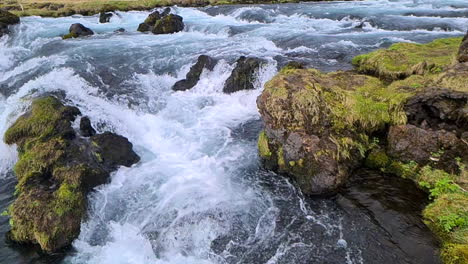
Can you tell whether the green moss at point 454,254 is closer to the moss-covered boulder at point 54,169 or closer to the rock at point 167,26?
the moss-covered boulder at point 54,169

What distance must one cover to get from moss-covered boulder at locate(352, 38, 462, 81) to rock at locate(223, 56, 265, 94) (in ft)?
18.4

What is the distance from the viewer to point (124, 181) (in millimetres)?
12836

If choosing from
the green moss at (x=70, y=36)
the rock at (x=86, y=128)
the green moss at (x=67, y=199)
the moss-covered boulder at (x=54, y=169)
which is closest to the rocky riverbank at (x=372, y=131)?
the moss-covered boulder at (x=54, y=169)

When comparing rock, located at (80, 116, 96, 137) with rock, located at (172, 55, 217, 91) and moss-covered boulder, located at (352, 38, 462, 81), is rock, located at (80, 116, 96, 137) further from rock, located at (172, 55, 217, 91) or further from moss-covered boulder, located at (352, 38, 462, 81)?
moss-covered boulder, located at (352, 38, 462, 81)

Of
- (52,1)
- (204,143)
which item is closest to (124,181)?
(204,143)

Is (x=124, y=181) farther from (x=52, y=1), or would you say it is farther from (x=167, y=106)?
(x=52, y=1)

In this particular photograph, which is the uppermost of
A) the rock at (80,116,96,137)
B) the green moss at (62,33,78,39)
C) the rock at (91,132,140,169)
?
the green moss at (62,33,78,39)

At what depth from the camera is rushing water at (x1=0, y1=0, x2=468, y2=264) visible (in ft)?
31.8

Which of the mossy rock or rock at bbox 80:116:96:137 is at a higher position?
the mossy rock

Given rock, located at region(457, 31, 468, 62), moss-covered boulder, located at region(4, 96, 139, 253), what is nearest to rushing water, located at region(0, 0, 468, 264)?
moss-covered boulder, located at region(4, 96, 139, 253)

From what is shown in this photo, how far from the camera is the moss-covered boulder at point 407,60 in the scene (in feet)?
50.2

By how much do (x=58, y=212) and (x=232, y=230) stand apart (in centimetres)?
536

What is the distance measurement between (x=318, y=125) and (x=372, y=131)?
7.03 ft

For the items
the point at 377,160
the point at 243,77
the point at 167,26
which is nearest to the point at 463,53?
the point at 377,160
